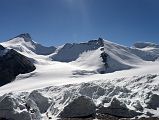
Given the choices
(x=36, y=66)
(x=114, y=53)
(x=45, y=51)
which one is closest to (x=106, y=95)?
(x=36, y=66)

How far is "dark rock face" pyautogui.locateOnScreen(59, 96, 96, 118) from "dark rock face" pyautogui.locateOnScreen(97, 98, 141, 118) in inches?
53.8

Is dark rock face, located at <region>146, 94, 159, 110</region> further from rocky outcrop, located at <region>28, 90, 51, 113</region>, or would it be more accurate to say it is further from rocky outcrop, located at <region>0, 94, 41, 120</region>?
rocky outcrop, located at <region>28, 90, 51, 113</region>

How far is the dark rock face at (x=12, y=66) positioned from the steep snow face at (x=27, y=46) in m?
35.6

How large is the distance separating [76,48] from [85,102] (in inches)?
3509

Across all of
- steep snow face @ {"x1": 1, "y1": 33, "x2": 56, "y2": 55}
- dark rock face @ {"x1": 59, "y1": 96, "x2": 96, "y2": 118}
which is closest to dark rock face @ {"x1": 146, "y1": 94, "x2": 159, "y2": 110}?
dark rock face @ {"x1": 59, "y1": 96, "x2": 96, "y2": 118}

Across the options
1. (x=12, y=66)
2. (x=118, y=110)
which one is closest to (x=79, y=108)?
(x=118, y=110)

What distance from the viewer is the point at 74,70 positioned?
10931 cm

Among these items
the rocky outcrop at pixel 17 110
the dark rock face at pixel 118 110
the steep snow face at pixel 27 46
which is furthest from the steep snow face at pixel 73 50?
the dark rock face at pixel 118 110

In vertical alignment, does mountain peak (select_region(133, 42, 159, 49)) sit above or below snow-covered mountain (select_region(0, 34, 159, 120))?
above

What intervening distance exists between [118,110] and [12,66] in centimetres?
5863

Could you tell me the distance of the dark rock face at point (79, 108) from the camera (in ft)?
198

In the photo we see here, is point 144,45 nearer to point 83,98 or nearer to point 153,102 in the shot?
point 153,102

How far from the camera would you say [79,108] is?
60.9 metres

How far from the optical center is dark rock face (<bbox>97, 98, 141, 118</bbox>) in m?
59.3
